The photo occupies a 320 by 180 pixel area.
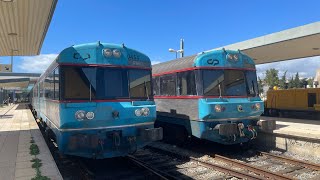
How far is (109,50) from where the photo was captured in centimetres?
859

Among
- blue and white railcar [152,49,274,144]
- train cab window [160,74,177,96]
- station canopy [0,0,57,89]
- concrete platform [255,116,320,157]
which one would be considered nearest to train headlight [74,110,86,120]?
station canopy [0,0,57,89]

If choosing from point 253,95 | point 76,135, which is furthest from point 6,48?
point 253,95

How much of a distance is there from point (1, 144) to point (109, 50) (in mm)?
5223

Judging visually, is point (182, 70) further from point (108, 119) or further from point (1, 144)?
point (1, 144)

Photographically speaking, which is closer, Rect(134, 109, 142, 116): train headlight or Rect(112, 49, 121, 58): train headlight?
Rect(134, 109, 142, 116): train headlight

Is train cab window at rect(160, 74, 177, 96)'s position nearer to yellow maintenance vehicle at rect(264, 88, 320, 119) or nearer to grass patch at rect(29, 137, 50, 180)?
grass patch at rect(29, 137, 50, 180)

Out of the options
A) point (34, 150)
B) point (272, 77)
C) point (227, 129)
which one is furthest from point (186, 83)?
point (272, 77)

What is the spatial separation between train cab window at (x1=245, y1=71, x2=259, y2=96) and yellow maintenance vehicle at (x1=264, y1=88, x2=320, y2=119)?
8.86 metres

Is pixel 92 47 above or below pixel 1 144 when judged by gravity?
above

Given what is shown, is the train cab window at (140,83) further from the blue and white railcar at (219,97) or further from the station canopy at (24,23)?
the station canopy at (24,23)

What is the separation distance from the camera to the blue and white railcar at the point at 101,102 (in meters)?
7.90

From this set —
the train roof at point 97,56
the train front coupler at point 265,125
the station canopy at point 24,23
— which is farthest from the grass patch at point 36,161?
the train front coupler at point 265,125

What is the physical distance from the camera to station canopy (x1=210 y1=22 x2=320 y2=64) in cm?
1328

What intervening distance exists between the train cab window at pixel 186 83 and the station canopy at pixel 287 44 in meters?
5.53
